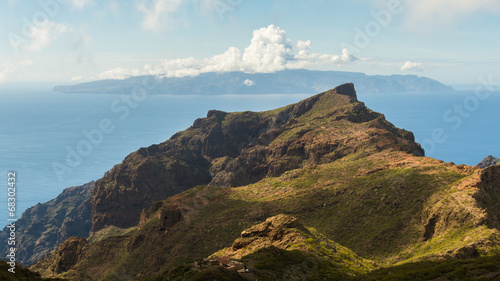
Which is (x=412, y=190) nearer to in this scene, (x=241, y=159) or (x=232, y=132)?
(x=241, y=159)

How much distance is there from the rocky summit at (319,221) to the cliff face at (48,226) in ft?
108

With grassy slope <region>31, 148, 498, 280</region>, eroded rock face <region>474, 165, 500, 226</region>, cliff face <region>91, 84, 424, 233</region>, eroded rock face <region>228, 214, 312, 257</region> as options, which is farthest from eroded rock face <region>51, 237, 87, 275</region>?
eroded rock face <region>474, 165, 500, 226</region>

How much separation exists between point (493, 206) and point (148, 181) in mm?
118461

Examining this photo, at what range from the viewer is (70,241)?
83875 mm

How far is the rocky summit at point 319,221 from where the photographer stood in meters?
44.0

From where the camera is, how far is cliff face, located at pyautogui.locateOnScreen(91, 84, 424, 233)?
11688 cm

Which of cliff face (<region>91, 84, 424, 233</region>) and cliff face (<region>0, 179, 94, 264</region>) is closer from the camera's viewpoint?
cliff face (<region>91, 84, 424, 233</region>)

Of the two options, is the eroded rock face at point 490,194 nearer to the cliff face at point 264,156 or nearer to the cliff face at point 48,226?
the cliff face at point 264,156

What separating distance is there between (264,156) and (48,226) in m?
110

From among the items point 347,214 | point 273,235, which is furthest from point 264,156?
point 273,235

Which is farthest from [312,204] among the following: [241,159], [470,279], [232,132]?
[232,132]

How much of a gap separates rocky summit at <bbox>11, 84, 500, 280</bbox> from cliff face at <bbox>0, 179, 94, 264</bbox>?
3291 cm

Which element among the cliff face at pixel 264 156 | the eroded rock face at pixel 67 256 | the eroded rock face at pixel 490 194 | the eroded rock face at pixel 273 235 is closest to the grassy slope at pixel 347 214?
the eroded rock face at pixel 490 194

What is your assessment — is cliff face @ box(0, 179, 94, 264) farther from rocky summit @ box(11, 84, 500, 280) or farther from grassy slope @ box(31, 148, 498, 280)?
grassy slope @ box(31, 148, 498, 280)
